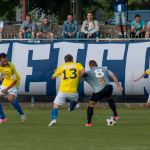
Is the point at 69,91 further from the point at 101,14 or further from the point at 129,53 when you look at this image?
the point at 101,14

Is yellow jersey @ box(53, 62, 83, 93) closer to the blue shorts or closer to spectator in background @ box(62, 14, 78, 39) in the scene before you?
spectator in background @ box(62, 14, 78, 39)

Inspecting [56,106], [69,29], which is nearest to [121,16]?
[69,29]

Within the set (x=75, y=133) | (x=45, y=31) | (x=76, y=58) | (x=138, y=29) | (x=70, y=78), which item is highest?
(x=138, y=29)

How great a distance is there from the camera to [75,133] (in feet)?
70.7

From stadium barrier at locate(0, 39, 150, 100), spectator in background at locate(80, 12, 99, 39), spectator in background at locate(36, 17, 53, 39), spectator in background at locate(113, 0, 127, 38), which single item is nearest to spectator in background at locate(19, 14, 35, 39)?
spectator in background at locate(36, 17, 53, 39)

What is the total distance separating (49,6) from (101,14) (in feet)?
66.5

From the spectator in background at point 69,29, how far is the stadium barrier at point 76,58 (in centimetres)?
82

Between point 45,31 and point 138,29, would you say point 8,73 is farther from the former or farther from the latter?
point 138,29

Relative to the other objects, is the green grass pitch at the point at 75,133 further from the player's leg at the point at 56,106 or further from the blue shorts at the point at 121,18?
the blue shorts at the point at 121,18

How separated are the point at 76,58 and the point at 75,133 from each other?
10110 millimetres

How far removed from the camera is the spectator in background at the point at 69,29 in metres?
32.4

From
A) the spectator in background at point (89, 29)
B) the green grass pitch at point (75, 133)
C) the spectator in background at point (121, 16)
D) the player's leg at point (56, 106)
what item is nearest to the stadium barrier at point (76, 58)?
the spectator in background at point (89, 29)

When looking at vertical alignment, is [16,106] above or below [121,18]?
below

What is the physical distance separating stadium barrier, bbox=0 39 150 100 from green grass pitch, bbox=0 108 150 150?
8.82ft
